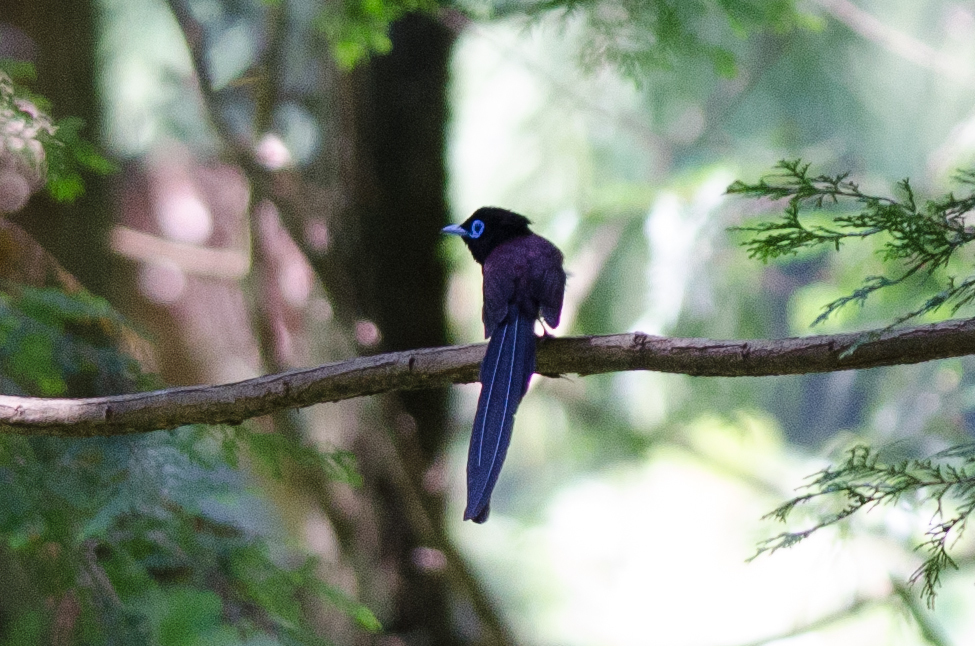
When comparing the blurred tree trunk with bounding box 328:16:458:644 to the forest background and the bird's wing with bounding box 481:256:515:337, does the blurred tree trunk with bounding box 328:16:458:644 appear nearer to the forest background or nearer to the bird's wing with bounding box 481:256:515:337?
the forest background

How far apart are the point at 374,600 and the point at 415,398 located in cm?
103

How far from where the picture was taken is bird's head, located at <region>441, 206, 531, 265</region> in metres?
3.34

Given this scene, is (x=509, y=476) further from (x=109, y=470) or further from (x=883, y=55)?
(x=109, y=470)

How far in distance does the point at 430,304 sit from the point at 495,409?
2.28 m

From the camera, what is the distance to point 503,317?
266cm

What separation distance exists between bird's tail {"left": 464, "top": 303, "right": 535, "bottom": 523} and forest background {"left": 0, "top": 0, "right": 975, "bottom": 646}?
2.10 feet

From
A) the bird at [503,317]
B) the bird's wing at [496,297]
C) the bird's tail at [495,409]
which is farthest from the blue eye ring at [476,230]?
the bird's tail at [495,409]

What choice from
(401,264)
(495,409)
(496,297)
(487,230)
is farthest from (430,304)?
(495,409)

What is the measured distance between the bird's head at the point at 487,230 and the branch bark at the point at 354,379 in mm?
1015

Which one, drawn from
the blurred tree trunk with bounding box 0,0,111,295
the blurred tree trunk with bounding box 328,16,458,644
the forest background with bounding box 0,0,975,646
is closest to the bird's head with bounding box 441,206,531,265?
the forest background with bounding box 0,0,975,646

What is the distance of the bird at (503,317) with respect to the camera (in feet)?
7.41

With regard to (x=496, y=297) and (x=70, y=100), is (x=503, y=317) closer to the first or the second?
(x=496, y=297)

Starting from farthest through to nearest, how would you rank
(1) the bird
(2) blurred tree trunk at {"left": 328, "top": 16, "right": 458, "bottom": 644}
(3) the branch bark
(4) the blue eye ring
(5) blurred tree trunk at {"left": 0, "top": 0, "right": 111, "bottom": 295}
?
1. (5) blurred tree trunk at {"left": 0, "top": 0, "right": 111, "bottom": 295}
2. (2) blurred tree trunk at {"left": 328, "top": 16, "right": 458, "bottom": 644}
3. (4) the blue eye ring
4. (1) the bird
5. (3) the branch bark

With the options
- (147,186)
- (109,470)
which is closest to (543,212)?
(109,470)
